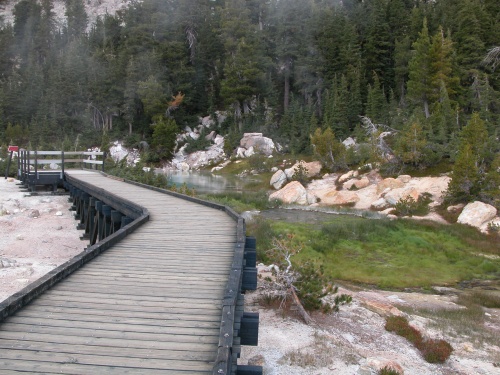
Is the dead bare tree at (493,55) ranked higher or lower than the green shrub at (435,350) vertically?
higher

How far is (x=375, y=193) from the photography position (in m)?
31.6

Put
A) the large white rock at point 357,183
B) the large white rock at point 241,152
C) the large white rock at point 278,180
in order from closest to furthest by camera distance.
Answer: the large white rock at point 357,183 < the large white rock at point 278,180 < the large white rock at point 241,152

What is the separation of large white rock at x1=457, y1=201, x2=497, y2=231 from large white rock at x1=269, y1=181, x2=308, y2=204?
1155 cm

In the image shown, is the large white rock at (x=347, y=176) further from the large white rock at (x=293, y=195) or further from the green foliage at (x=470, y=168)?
the green foliage at (x=470, y=168)

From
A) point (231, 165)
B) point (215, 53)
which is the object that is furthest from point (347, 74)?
point (215, 53)

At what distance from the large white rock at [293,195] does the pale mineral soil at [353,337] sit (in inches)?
690

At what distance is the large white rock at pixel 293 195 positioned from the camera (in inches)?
1276

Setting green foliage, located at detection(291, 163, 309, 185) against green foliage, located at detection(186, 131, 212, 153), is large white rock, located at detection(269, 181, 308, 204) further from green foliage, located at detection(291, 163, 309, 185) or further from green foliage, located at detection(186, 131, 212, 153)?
green foliage, located at detection(186, 131, 212, 153)

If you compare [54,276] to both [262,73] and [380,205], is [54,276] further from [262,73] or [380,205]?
[262,73]

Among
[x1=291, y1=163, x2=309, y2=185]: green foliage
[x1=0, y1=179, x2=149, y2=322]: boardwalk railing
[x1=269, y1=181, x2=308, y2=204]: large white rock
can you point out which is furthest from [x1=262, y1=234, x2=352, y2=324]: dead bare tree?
[x1=291, y1=163, x2=309, y2=185]: green foliage

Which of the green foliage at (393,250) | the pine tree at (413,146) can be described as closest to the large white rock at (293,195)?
the green foliage at (393,250)

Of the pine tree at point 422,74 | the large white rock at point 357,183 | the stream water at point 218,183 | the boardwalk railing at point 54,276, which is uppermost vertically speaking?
the pine tree at point 422,74

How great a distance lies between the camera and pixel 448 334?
34.9ft

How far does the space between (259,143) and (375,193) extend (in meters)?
27.6
